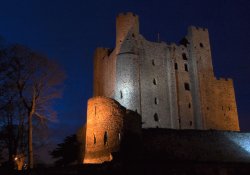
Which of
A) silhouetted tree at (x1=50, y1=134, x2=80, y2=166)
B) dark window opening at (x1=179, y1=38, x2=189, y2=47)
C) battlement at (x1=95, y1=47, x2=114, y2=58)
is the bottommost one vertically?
silhouetted tree at (x1=50, y1=134, x2=80, y2=166)

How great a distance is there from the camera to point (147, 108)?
35781 mm

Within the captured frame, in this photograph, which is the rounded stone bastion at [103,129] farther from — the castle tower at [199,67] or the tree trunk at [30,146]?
the castle tower at [199,67]

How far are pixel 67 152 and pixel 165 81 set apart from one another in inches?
587

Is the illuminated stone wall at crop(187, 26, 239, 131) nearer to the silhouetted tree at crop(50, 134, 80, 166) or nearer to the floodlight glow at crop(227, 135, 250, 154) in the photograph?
the floodlight glow at crop(227, 135, 250, 154)

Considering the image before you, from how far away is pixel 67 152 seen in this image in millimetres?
28469

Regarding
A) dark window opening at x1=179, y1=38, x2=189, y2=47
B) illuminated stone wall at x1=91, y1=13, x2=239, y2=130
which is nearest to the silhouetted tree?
illuminated stone wall at x1=91, y1=13, x2=239, y2=130

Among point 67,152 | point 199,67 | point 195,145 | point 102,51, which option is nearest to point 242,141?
point 195,145

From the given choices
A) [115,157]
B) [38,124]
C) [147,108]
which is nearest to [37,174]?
[115,157]

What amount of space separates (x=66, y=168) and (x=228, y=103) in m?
28.5

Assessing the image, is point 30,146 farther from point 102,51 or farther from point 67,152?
point 102,51

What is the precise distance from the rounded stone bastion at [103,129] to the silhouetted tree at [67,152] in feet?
19.9

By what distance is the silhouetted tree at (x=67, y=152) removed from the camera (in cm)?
2817

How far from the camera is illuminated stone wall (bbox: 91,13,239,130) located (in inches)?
1414

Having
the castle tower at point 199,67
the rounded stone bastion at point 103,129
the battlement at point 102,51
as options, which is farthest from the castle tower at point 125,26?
the rounded stone bastion at point 103,129
